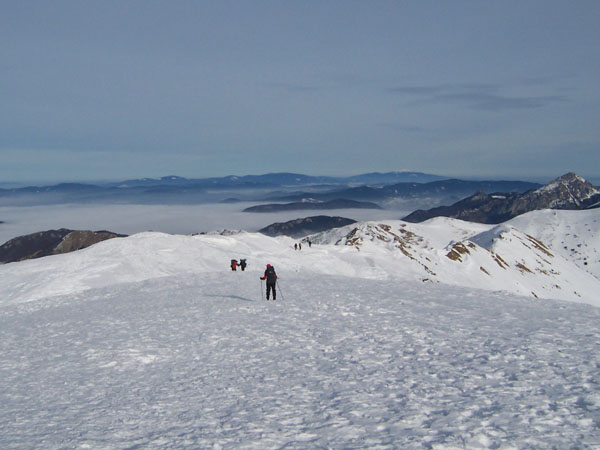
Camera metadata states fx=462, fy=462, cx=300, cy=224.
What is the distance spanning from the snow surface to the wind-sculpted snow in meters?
0.06

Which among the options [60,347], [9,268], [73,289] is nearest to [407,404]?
[60,347]

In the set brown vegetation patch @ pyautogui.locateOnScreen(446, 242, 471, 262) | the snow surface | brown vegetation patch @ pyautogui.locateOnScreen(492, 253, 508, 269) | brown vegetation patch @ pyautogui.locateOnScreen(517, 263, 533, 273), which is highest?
the snow surface

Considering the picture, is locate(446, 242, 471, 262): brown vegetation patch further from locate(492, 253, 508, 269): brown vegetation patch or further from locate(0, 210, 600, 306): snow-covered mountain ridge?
locate(492, 253, 508, 269): brown vegetation patch

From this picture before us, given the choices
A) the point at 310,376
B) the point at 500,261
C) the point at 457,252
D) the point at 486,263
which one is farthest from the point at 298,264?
the point at 500,261

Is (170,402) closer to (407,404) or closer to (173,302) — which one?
(407,404)

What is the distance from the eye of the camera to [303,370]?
46.9 feet

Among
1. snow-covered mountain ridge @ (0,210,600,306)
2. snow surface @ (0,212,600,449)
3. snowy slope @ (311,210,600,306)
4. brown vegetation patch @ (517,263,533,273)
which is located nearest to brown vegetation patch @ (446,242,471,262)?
snowy slope @ (311,210,600,306)

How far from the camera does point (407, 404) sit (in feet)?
36.4

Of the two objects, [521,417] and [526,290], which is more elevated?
[521,417]

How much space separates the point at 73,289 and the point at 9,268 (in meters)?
14.5

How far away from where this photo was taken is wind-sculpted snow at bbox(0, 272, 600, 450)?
9820 mm

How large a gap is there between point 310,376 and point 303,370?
24.4 inches

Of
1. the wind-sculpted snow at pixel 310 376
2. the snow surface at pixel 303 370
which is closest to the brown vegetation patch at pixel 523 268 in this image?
the snow surface at pixel 303 370

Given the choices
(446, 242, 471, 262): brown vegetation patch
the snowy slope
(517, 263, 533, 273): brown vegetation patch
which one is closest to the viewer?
the snowy slope
